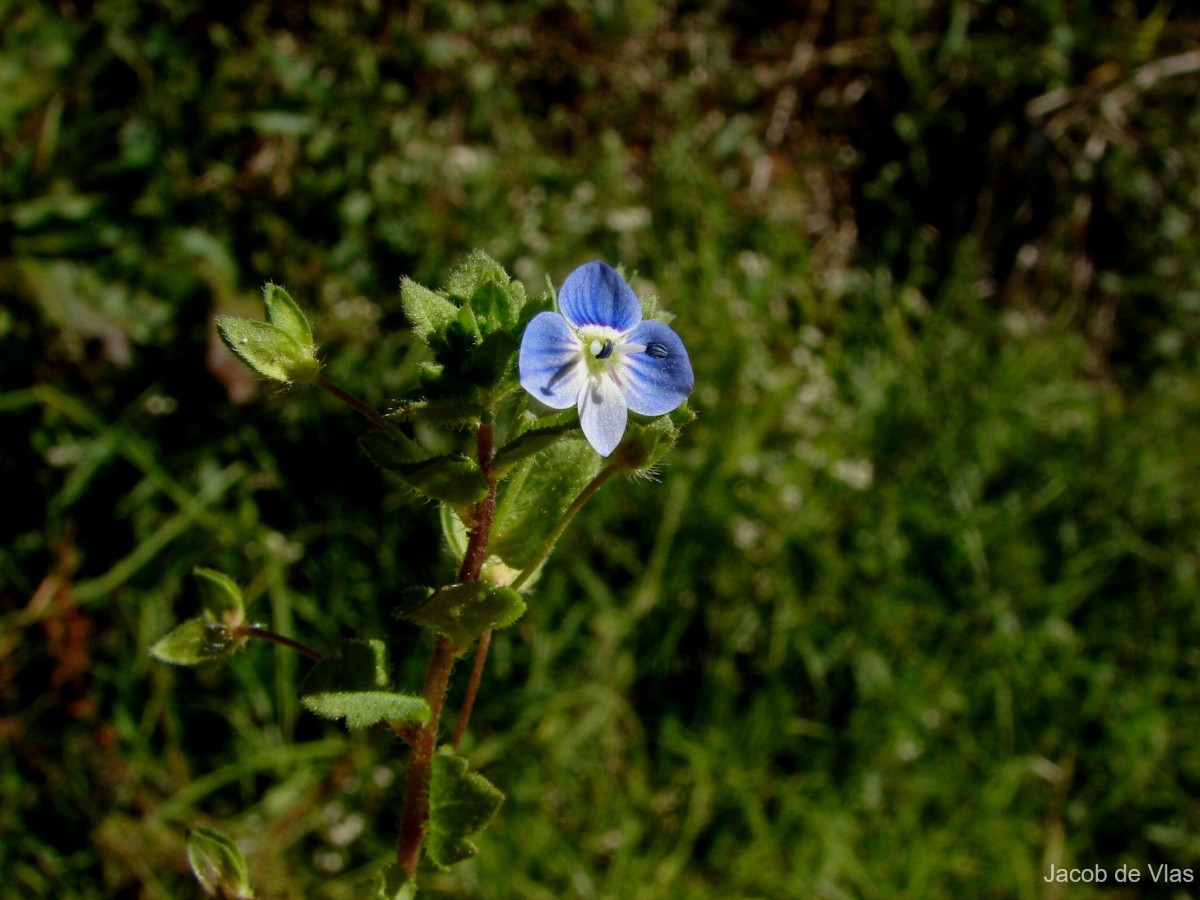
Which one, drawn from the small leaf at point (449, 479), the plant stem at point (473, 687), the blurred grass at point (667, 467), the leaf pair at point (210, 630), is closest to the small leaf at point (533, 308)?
the small leaf at point (449, 479)

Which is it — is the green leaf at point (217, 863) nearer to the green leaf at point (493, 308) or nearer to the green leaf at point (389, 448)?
the green leaf at point (389, 448)

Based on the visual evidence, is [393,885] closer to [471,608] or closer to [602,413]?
[471,608]

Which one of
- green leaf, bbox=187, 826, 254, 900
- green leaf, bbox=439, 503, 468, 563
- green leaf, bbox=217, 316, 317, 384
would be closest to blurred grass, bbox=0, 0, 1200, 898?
green leaf, bbox=187, 826, 254, 900

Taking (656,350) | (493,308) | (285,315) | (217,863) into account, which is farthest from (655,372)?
(217,863)

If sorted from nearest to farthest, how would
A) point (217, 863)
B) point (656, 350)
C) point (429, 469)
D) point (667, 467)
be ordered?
point (429, 469), point (656, 350), point (217, 863), point (667, 467)

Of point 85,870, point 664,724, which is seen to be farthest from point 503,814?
point 85,870

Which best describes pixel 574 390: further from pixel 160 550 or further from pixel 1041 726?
pixel 1041 726

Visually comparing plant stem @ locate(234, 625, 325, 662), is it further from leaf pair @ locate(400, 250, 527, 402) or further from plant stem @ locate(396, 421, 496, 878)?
leaf pair @ locate(400, 250, 527, 402)
